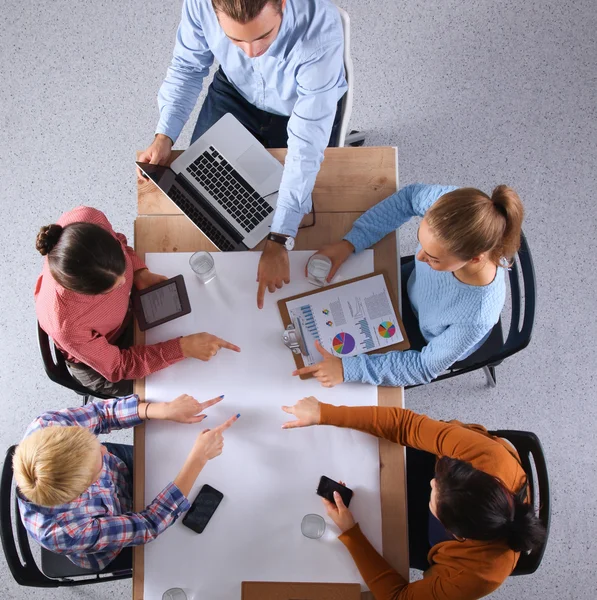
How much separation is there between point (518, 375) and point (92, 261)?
1734mm

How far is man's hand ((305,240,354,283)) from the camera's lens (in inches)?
60.6

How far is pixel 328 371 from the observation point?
1.46 metres

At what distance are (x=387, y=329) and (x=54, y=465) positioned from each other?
897mm

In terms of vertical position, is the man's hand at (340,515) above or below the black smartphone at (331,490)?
below

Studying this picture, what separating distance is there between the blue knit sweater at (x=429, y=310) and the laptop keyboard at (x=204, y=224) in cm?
36

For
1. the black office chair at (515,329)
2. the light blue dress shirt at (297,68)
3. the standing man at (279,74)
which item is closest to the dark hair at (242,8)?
the standing man at (279,74)

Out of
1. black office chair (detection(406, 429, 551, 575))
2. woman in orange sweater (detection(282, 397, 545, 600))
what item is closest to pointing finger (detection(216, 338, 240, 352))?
woman in orange sweater (detection(282, 397, 545, 600))

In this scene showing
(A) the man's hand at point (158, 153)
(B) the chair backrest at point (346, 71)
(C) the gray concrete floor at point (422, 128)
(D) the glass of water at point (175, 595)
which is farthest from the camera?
(C) the gray concrete floor at point (422, 128)

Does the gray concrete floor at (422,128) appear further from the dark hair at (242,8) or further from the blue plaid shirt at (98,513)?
the dark hair at (242,8)

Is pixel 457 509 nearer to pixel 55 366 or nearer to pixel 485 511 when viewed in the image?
pixel 485 511

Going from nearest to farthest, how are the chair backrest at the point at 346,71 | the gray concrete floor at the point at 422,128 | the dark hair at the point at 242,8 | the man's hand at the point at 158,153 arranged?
the dark hair at the point at 242,8 → the chair backrest at the point at 346,71 → the man's hand at the point at 158,153 → the gray concrete floor at the point at 422,128

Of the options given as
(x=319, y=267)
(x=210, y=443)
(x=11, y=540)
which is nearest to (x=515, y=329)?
(x=319, y=267)

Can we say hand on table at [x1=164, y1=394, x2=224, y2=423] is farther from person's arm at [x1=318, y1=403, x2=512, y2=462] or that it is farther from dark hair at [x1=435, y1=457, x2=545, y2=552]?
dark hair at [x1=435, y1=457, x2=545, y2=552]

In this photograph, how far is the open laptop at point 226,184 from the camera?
1610 mm
